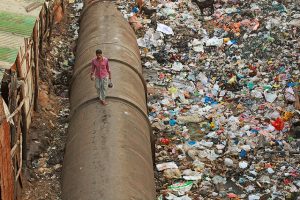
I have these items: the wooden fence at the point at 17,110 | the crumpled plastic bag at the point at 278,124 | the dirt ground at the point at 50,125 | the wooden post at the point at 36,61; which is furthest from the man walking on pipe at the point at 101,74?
the crumpled plastic bag at the point at 278,124

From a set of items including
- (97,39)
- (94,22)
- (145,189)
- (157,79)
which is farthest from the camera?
(157,79)

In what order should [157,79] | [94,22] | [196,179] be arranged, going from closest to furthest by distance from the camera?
[196,179] → [94,22] → [157,79]

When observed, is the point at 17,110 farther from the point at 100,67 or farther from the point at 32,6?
the point at 32,6

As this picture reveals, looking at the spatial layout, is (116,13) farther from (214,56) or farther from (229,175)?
(229,175)

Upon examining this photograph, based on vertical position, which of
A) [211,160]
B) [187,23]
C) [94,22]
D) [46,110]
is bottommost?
[211,160]

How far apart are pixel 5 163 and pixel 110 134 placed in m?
1.28

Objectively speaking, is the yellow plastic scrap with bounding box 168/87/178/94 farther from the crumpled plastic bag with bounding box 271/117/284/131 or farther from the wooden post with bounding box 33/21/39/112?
the wooden post with bounding box 33/21/39/112

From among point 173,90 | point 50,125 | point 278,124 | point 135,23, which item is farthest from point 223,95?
point 50,125

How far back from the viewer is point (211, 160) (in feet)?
27.9

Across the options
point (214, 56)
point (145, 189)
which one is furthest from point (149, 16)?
point (145, 189)

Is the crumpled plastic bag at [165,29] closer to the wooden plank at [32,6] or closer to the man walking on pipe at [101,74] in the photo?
the wooden plank at [32,6]

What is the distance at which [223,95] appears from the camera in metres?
9.98

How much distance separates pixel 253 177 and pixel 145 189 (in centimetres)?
240

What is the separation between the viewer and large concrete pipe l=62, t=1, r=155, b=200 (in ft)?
20.0
